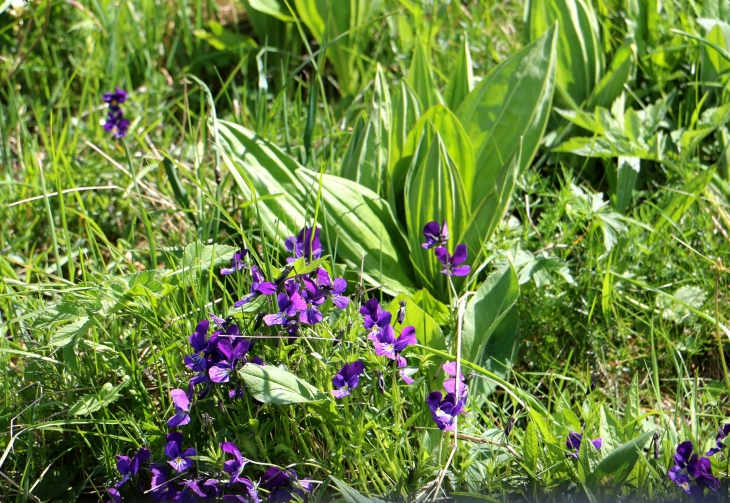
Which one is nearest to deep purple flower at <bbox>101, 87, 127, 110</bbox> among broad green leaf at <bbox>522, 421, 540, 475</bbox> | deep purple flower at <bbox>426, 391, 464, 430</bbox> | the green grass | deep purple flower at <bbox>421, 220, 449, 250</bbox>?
the green grass

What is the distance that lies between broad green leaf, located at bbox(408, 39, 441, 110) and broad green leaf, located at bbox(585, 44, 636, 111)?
61cm

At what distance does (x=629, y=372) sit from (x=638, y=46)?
1259 mm

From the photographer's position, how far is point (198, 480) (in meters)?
1.34

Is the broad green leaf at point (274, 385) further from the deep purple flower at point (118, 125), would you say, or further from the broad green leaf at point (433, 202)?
the deep purple flower at point (118, 125)

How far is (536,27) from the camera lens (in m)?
2.41

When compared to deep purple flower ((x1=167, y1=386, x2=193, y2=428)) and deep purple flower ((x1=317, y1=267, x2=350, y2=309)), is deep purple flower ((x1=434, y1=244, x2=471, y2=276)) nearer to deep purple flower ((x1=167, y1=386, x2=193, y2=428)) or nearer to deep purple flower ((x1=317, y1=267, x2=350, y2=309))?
deep purple flower ((x1=317, y1=267, x2=350, y2=309))

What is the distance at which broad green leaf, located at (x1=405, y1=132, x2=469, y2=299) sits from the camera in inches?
74.9

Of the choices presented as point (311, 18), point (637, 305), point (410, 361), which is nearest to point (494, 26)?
point (311, 18)

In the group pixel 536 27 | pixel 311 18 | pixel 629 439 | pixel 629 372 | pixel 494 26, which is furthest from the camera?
pixel 494 26

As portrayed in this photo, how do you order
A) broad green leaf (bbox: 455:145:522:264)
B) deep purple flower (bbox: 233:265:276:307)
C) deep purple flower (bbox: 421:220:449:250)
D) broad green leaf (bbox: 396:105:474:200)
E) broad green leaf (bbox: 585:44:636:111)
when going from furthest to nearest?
broad green leaf (bbox: 585:44:636:111), broad green leaf (bbox: 396:105:474:200), broad green leaf (bbox: 455:145:522:264), deep purple flower (bbox: 421:220:449:250), deep purple flower (bbox: 233:265:276:307)

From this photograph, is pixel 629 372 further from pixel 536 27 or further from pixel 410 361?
pixel 536 27

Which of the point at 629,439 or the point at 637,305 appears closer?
the point at 629,439

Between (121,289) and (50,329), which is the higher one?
(121,289)

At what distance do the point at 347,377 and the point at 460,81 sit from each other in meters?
1.20
